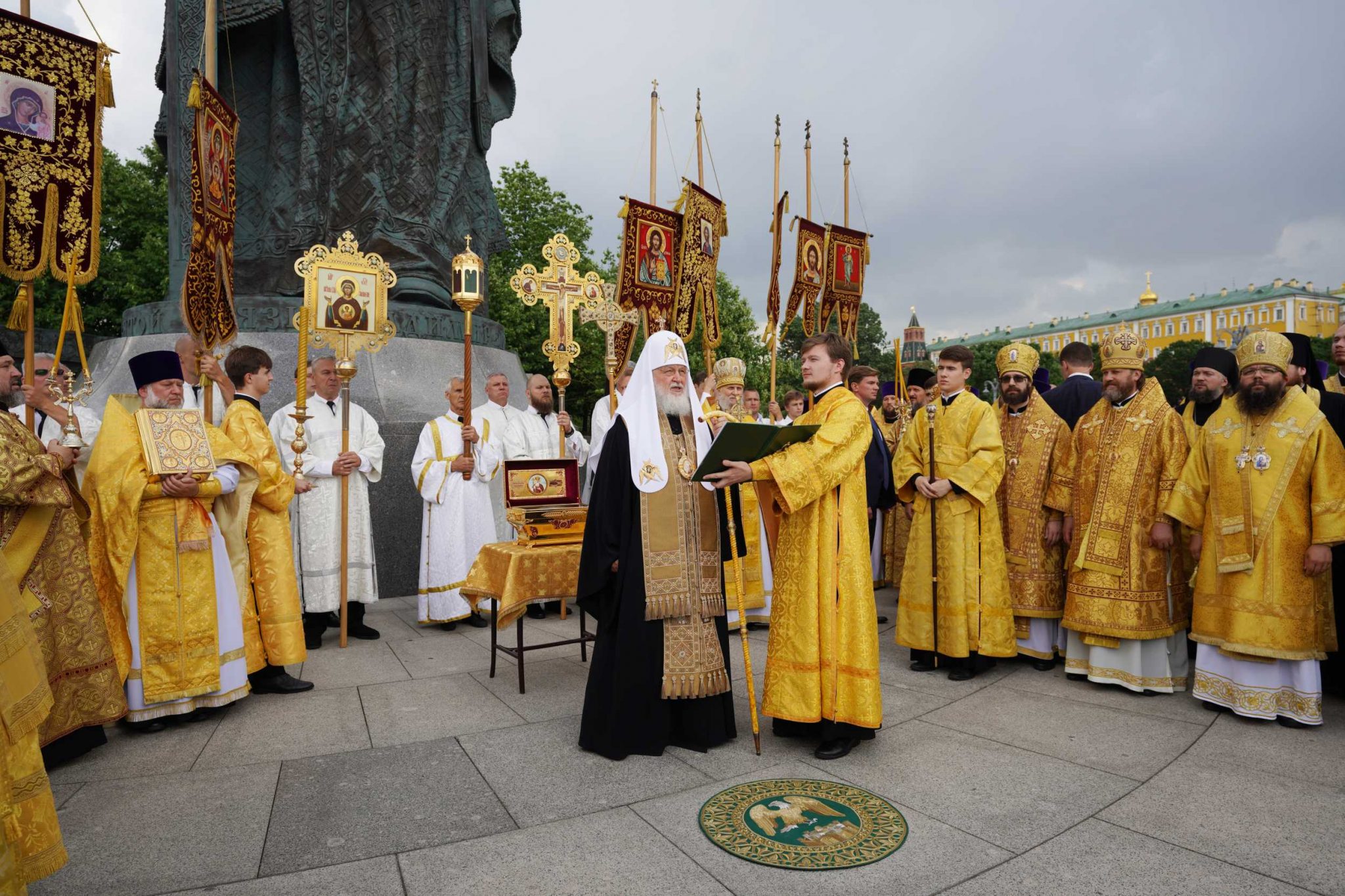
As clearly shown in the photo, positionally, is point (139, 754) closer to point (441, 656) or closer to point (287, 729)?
point (287, 729)

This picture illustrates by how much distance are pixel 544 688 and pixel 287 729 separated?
1609 mm

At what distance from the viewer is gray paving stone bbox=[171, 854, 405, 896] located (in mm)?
2883

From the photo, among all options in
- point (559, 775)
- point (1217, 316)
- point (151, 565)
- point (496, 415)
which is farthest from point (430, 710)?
point (1217, 316)

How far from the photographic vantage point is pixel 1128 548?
5.43 meters

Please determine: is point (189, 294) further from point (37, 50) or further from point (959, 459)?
point (959, 459)

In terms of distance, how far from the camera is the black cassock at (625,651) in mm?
4215

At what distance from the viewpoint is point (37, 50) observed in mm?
4684

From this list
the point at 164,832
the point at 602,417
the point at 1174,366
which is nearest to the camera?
the point at 164,832

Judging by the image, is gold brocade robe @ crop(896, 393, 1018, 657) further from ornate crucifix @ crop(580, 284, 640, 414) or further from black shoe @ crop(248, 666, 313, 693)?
black shoe @ crop(248, 666, 313, 693)

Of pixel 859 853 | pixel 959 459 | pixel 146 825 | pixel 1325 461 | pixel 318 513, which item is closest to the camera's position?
pixel 859 853

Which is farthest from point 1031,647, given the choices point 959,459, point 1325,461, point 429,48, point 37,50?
point 429,48

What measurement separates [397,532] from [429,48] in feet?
21.8

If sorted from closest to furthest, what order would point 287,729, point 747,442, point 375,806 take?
point 375,806 → point 747,442 → point 287,729

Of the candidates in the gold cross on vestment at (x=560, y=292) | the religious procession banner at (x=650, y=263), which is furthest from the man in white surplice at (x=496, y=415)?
the religious procession banner at (x=650, y=263)
